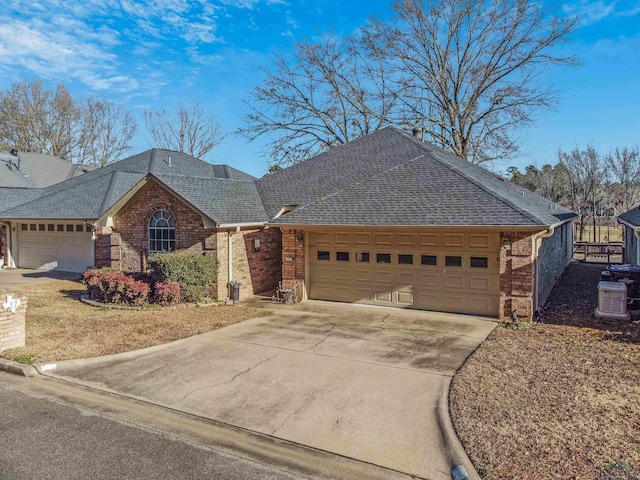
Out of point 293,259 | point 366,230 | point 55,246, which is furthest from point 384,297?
point 55,246

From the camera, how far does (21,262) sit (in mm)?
21188

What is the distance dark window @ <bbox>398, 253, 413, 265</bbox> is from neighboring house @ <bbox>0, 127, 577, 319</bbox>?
0.03 m

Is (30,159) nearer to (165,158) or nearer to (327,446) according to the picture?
(165,158)

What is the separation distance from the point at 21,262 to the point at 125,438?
795 inches

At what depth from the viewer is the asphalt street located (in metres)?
4.41

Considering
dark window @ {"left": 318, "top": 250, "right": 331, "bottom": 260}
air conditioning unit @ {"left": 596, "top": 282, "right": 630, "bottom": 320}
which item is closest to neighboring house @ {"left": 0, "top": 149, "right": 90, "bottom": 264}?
dark window @ {"left": 318, "top": 250, "right": 331, "bottom": 260}

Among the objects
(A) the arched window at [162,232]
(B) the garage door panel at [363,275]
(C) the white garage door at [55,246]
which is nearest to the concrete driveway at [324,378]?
(B) the garage door panel at [363,275]

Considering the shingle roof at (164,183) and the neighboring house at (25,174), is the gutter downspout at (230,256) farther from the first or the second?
the neighboring house at (25,174)

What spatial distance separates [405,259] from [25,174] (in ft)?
93.3

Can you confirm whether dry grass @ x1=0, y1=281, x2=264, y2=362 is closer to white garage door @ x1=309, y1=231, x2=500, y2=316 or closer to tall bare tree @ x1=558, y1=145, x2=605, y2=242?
white garage door @ x1=309, y1=231, x2=500, y2=316

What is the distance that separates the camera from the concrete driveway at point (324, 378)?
16.7 ft

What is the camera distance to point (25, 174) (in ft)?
95.6

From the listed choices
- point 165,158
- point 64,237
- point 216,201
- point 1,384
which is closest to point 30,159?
point 165,158

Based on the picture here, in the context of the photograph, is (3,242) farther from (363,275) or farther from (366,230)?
(366,230)
